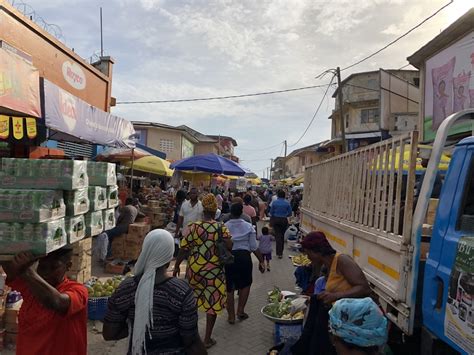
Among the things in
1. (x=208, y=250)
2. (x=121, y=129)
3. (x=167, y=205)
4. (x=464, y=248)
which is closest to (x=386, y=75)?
(x=167, y=205)

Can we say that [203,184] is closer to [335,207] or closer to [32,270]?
[335,207]

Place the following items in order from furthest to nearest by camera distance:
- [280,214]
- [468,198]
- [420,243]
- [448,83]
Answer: [448,83], [280,214], [420,243], [468,198]

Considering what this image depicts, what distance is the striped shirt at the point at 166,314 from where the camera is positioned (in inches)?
93.2

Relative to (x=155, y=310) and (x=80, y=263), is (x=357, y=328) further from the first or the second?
(x=80, y=263)

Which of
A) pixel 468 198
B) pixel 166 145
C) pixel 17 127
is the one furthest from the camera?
pixel 166 145

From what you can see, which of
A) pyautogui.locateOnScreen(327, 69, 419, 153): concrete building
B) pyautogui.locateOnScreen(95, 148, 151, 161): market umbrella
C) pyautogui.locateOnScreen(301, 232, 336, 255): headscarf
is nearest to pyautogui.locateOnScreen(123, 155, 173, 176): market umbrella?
pyautogui.locateOnScreen(95, 148, 151, 161): market umbrella

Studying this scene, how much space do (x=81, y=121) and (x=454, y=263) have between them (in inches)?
200

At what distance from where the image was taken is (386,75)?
54.7ft

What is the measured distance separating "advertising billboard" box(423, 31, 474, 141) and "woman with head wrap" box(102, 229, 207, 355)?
387 inches

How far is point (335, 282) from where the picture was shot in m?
3.09

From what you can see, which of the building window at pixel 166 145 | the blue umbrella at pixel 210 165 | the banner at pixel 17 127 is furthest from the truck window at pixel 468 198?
the building window at pixel 166 145

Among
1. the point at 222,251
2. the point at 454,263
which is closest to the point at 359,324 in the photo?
the point at 454,263

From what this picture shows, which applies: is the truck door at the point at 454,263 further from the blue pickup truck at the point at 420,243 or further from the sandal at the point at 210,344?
the sandal at the point at 210,344

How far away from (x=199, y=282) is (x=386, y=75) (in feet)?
49.1
